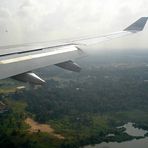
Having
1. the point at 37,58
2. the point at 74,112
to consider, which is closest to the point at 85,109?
the point at 74,112

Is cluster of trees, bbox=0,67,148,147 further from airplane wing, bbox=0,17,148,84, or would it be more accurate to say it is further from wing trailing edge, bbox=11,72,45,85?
wing trailing edge, bbox=11,72,45,85

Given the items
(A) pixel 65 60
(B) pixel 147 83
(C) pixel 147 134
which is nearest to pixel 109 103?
(C) pixel 147 134

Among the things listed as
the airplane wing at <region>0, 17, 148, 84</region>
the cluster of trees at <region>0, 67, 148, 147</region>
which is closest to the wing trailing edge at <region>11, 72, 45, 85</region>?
the airplane wing at <region>0, 17, 148, 84</region>

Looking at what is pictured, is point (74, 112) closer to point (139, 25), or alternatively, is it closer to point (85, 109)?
point (85, 109)

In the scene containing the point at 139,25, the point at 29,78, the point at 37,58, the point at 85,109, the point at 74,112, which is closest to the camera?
the point at 29,78

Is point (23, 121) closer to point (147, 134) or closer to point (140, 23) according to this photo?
point (147, 134)
